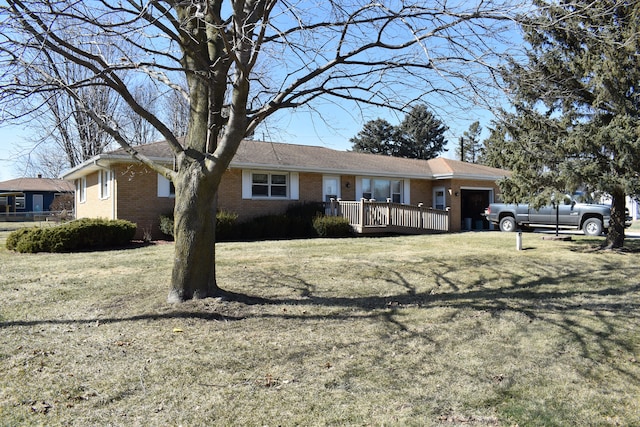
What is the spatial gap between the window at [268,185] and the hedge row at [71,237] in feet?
19.3

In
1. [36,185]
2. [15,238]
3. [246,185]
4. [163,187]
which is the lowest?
[15,238]

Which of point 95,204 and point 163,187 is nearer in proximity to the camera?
point 163,187

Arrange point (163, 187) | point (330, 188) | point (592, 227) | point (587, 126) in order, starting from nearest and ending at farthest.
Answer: point (587, 126)
point (163, 187)
point (592, 227)
point (330, 188)

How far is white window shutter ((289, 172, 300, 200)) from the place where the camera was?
19500 mm

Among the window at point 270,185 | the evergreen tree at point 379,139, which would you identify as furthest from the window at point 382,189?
the evergreen tree at point 379,139

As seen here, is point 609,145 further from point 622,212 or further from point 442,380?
point 442,380

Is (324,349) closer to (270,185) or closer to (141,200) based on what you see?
(141,200)

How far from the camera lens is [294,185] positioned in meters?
19.6

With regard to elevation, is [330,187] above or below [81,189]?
below

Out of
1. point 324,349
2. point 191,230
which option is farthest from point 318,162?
point 324,349

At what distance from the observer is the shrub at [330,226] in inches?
676

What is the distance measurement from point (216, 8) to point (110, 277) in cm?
535

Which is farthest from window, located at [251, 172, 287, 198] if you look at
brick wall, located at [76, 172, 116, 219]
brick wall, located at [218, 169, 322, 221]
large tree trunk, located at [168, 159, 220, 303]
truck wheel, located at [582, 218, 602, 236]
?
truck wheel, located at [582, 218, 602, 236]

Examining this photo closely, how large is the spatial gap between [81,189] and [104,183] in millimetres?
6394
